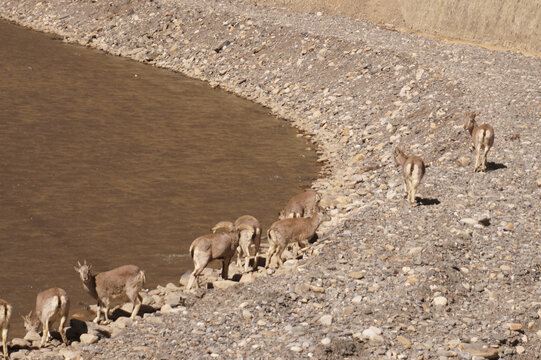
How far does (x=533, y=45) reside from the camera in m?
40.4

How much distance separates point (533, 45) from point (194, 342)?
1258 inches

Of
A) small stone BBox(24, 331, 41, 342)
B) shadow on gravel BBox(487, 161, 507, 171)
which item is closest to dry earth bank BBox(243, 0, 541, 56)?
shadow on gravel BBox(487, 161, 507, 171)

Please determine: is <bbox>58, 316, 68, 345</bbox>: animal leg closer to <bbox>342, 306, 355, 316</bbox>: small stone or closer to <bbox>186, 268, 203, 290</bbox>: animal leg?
<bbox>186, 268, 203, 290</bbox>: animal leg

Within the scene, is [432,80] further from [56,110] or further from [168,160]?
[56,110]

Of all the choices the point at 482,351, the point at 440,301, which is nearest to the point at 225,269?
the point at 440,301

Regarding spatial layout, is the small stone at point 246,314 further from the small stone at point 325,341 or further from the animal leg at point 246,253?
the animal leg at point 246,253

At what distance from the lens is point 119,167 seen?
25.7 meters

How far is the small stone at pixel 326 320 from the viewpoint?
47.5 ft

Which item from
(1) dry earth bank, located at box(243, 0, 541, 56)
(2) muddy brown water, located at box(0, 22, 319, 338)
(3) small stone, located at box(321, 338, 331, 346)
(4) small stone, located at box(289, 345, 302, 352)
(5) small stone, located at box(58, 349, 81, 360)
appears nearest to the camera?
(4) small stone, located at box(289, 345, 302, 352)

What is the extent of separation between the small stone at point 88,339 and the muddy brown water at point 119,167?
5.96ft

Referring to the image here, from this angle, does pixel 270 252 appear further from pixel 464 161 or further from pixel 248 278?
pixel 464 161

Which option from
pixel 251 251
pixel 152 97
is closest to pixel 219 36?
pixel 152 97

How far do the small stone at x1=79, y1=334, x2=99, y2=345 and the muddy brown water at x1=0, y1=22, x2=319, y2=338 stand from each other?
5.96 feet

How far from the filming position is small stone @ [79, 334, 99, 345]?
14.5 metres
